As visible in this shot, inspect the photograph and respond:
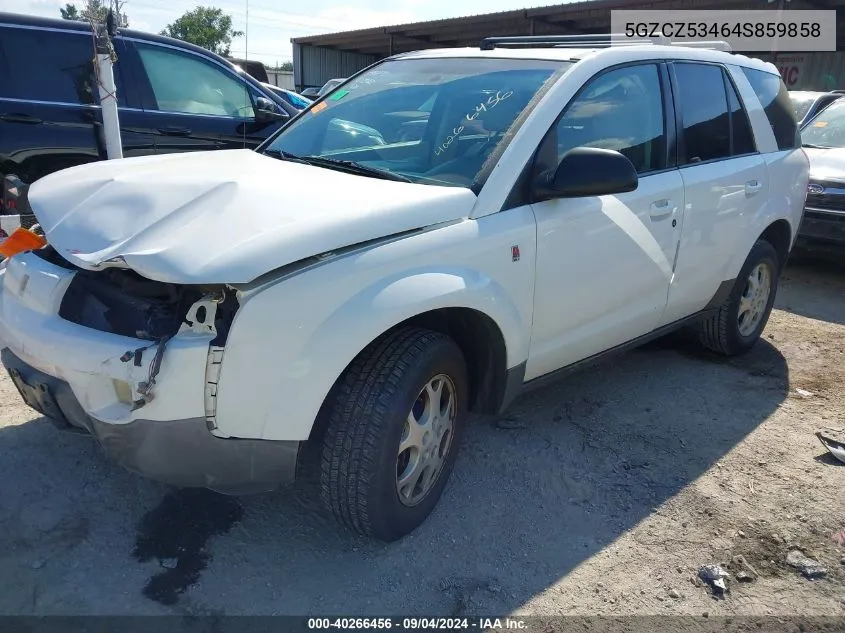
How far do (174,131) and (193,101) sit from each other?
15.8 inches

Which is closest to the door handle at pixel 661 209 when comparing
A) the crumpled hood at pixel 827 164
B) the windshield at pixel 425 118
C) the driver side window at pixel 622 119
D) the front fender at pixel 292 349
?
the driver side window at pixel 622 119

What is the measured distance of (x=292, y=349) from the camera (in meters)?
2.14

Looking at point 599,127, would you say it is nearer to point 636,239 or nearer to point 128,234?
point 636,239

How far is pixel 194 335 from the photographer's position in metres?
2.11

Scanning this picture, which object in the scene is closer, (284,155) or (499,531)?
(499,531)

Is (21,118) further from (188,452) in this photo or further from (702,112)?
(702,112)

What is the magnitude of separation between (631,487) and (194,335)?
2.08 meters

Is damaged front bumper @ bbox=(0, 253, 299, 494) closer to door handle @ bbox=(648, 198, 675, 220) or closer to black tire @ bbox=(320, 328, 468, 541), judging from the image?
black tire @ bbox=(320, 328, 468, 541)

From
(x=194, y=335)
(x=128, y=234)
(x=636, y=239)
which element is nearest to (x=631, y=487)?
(x=636, y=239)

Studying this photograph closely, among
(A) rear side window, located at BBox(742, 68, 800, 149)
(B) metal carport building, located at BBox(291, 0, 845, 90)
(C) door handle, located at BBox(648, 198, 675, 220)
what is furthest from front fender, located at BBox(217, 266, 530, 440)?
(B) metal carport building, located at BBox(291, 0, 845, 90)

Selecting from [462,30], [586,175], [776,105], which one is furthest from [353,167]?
[462,30]

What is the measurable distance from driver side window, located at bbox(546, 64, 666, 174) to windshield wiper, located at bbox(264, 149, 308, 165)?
115 cm

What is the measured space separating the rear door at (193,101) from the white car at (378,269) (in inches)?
103

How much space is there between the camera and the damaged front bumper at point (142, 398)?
2.08 metres
